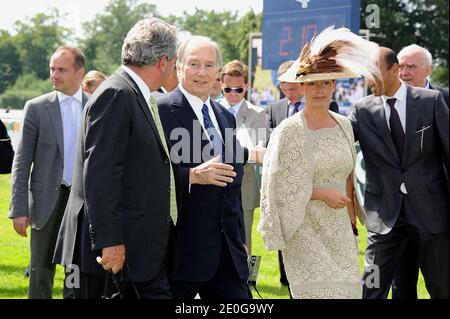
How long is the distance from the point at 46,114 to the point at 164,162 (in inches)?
111

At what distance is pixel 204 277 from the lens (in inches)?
203

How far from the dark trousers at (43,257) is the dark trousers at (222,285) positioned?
2.11 m

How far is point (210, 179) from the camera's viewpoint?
4949 millimetres

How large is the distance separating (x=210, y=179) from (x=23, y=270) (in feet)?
18.0

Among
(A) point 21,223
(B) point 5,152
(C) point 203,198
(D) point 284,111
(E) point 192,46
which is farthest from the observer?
(D) point 284,111

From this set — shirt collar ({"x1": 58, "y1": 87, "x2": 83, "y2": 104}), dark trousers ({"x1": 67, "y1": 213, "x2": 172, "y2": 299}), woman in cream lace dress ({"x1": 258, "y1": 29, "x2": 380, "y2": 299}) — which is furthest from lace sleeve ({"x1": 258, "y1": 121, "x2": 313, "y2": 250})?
shirt collar ({"x1": 58, "y1": 87, "x2": 83, "y2": 104})

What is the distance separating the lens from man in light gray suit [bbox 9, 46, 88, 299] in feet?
22.9

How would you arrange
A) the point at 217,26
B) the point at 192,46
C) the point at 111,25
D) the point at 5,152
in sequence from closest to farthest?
the point at 192,46, the point at 5,152, the point at 217,26, the point at 111,25

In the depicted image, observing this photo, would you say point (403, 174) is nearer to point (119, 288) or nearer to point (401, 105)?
point (401, 105)

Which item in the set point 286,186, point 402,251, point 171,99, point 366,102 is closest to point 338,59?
point 286,186

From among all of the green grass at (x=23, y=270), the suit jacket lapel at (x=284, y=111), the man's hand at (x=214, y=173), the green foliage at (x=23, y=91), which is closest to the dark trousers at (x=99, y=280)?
the man's hand at (x=214, y=173)

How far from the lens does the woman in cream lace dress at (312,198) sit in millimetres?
5316

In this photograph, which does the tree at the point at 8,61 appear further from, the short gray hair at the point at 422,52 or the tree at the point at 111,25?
the short gray hair at the point at 422,52
